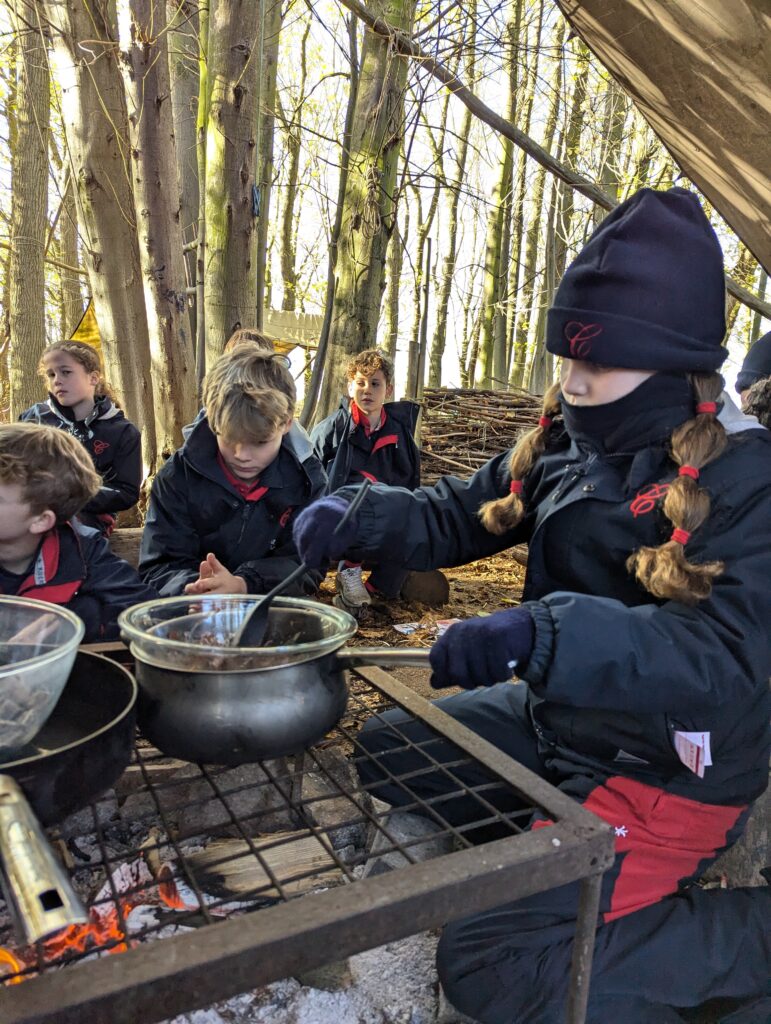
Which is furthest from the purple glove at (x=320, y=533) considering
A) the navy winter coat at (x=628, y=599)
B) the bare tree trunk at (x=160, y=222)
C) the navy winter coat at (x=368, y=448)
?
the bare tree trunk at (x=160, y=222)

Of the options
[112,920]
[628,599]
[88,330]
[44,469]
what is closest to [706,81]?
[628,599]

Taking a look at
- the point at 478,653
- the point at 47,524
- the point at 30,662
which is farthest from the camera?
the point at 47,524

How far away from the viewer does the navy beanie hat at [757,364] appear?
3.15m

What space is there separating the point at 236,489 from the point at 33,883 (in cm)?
217

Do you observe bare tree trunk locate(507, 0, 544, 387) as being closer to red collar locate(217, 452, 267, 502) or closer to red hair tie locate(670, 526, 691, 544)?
red collar locate(217, 452, 267, 502)

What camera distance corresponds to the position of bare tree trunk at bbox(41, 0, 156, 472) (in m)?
4.46

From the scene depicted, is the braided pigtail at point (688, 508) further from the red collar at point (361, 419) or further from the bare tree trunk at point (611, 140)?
the bare tree trunk at point (611, 140)

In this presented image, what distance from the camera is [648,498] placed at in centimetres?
155

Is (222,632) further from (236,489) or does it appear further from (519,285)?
(519,285)

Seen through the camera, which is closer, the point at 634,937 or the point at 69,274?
the point at 634,937

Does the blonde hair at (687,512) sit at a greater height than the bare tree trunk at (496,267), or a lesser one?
lesser

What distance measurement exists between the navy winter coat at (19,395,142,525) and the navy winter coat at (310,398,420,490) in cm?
107

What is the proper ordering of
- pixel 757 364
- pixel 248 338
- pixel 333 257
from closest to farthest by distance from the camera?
pixel 757 364 < pixel 248 338 < pixel 333 257

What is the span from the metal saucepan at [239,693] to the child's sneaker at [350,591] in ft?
10.3
